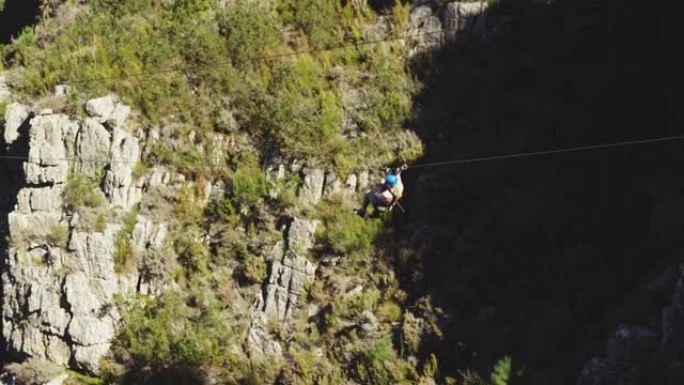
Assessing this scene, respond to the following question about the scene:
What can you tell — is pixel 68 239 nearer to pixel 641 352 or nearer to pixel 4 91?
pixel 4 91

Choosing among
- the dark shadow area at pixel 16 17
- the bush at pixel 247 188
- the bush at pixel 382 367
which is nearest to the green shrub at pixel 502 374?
the bush at pixel 382 367

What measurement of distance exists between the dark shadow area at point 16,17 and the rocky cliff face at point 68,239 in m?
5.61

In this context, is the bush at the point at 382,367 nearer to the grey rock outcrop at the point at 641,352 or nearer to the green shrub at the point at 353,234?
the green shrub at the point at 353,234

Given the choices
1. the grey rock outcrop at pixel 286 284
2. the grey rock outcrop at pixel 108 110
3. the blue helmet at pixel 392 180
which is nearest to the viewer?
the blue helmet at pixel 392 180

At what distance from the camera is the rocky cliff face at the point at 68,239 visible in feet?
41.3

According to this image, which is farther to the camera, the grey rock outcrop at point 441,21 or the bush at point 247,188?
the grey rock outcrop at point 441,21

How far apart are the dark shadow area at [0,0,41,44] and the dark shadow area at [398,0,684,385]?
12124mm

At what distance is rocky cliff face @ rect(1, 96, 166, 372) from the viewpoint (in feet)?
41.3

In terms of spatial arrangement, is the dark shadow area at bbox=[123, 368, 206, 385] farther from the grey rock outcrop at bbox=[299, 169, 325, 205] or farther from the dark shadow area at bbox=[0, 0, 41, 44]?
the dark shadow area at bbox=[0, 0, 41, 44]

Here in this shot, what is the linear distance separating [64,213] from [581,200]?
9.85 m

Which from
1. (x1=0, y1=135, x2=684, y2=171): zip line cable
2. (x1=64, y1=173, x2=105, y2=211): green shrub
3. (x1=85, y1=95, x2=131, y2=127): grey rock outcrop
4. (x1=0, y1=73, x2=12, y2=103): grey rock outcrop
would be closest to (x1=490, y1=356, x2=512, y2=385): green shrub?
(x1=0, y1=135, x2=684, y2=171): zip line cable

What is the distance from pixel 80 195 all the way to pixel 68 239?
0.91 m

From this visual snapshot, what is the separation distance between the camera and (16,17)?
62.5ft

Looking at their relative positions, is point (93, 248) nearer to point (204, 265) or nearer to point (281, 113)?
point (204, 265)
